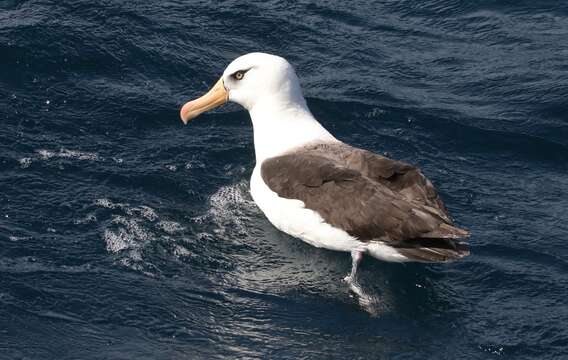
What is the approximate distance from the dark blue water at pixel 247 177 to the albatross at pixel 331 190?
400 millimetres

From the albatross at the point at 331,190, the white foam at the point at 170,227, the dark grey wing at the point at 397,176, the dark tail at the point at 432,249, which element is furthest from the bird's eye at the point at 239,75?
the dark tail at the point at 432,249

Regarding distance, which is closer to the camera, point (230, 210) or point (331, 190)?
point (331, 190)

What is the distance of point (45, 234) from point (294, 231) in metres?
2.17

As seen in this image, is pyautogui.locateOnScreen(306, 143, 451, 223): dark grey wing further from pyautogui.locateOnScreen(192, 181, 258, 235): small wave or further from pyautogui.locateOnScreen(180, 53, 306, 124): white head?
pyautogui.locateOnScreen(180, 53, 306, 124): white head

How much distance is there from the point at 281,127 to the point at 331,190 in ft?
4.79

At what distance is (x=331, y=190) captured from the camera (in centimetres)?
965

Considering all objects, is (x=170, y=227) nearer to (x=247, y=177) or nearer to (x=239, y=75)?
(x=247, y=177)

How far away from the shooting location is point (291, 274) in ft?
32.0

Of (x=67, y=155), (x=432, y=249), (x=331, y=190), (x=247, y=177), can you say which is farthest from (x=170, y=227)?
(x=432, y=249)

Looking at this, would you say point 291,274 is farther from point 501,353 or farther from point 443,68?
point 443,68

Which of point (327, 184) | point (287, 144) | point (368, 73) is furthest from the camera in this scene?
point (368, 73)

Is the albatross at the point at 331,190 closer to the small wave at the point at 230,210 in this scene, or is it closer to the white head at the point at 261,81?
the white head at the point at 261,81

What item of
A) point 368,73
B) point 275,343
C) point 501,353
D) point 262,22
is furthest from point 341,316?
point 262,22

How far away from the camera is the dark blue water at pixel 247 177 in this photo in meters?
8.89
